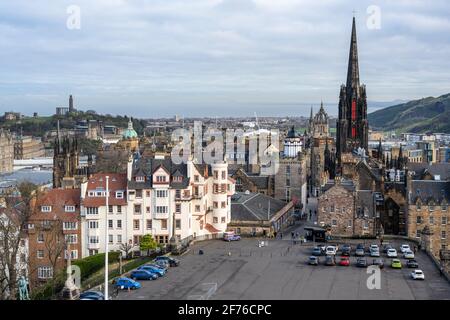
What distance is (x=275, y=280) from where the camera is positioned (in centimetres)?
3834

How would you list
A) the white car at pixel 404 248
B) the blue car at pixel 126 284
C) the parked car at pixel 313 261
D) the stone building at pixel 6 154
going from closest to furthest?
1. the blue car at pixel 126 284
2. the parked car at pixel 313 261
3. the white car at pixel 404 248
4. the stone building at pixel 6 154

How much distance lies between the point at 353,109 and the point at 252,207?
125 feet

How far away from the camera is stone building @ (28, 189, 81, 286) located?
1953 inches

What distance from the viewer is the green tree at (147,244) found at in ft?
163

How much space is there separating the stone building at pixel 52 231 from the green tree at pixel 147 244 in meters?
5.08

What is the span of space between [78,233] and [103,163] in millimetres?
38749

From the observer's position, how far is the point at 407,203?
58.8 m

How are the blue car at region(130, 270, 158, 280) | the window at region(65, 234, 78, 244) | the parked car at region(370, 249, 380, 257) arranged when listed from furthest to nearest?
the window at region(65, 234, 78, 244), the parked car at region(370, 249, 380, 257), the blue car at region(130, 270, 158, 280)

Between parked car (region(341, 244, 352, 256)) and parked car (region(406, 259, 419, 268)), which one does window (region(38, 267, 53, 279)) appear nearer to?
parked car (region(341, 244, 352, 256))

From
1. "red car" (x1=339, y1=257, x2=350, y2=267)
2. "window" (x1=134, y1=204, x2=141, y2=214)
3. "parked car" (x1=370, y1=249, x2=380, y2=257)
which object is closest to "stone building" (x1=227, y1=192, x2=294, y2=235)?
"window" (x1=134, y1=204, x2=141, y2=214)

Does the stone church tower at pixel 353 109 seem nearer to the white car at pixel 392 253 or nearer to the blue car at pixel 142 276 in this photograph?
the white car at pixel 392 253

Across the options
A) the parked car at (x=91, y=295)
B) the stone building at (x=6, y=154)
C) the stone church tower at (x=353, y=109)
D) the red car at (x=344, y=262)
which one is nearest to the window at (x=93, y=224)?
the red car at (x=344, y=262)

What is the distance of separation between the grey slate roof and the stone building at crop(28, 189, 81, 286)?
536 inches
